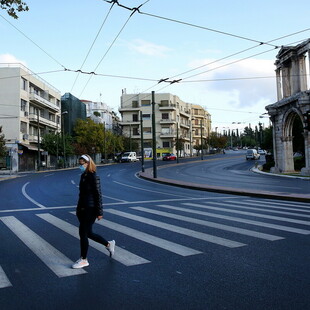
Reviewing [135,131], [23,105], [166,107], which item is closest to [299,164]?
[23,105]

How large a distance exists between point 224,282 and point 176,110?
3307 inches

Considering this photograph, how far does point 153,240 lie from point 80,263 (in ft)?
6.13

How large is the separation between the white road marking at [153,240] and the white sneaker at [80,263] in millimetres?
1497

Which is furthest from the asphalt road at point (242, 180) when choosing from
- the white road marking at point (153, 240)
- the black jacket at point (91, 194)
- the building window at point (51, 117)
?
the building window at point (51, 117)

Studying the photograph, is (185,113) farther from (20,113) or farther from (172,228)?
(172,228)

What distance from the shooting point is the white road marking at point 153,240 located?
228 inches

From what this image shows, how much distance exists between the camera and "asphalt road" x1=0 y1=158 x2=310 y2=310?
3.86m

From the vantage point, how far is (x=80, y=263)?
5.04 m

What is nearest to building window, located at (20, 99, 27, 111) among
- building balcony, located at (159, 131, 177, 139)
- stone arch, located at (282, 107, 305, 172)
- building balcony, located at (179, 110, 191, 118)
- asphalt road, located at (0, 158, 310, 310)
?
stone arch, located at (282, 107, 305, 172)

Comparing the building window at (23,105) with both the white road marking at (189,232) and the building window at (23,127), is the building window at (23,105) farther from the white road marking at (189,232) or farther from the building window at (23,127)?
the white road marking at (189,232)

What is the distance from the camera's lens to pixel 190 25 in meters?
15.1

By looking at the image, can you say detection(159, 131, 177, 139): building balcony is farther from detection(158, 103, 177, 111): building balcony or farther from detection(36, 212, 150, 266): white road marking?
detection(36, 212, 150, 266): white road marking

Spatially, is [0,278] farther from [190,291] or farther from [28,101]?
[28,101]

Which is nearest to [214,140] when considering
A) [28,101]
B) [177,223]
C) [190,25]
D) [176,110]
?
[176,110]
